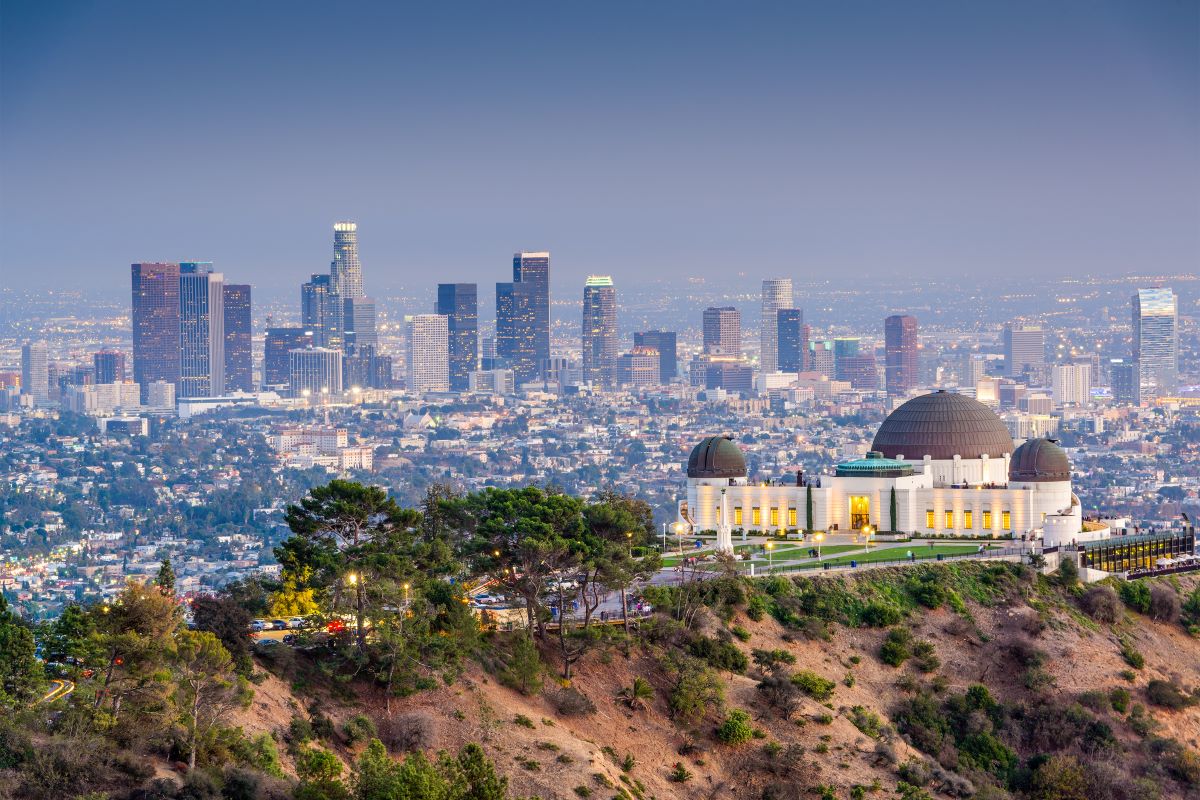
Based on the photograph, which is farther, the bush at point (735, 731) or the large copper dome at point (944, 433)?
the large copper dome at point (944, 433)

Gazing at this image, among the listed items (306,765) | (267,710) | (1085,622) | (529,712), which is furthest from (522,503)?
(1085,622)

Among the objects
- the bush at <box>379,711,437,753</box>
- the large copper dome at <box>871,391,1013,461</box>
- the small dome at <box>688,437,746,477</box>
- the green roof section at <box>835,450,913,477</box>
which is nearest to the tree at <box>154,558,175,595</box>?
the bush at <box>379,711,437,753</box>

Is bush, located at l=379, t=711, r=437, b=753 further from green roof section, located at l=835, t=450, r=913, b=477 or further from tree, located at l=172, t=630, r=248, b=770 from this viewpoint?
green roof section, located at l=835, t=450, r=913, b=477

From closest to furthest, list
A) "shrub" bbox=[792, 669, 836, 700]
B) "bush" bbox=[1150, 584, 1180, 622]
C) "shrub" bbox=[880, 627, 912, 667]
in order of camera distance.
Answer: "shrub" bbox=[792, 669, 836, 700], "shrub" bbox=[880, 627, 912, 667], "bush" bbox=[1150, 584, 1180, 622]

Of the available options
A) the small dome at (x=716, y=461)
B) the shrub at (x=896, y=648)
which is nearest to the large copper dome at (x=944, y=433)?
the small dome at (x=716, y=461)

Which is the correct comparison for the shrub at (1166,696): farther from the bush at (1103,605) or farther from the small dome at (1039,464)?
the small dome at (1039,464)

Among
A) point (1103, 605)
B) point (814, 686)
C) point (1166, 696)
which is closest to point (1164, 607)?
point (1103, 605)
